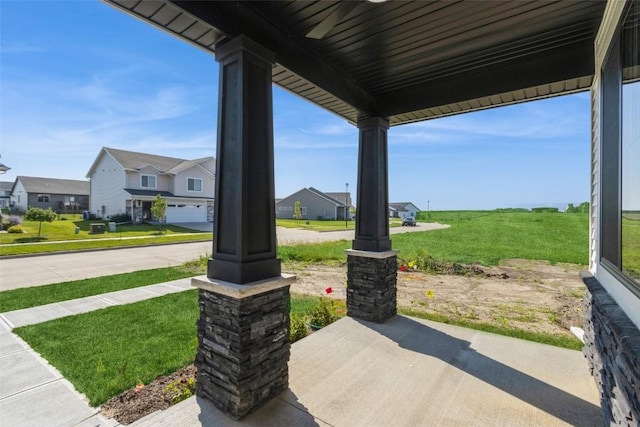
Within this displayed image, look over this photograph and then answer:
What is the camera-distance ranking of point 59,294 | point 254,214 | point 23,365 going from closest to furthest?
1. point 254,214
2. point 23,365
3. point 59,294

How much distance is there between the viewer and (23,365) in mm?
3562

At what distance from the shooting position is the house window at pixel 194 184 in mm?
27188

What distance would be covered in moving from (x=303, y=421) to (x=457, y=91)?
4433 mm

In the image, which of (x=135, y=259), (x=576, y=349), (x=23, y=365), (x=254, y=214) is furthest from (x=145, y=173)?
(x=576, y=349)

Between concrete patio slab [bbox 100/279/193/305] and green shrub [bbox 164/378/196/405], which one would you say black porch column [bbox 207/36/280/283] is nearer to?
green shrub [bbox 164/378/196/405]

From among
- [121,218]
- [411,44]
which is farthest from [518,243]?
[121,218]

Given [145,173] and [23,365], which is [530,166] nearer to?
[23,365]

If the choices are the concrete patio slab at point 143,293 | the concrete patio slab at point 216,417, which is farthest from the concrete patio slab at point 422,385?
the concrete patio slab at point 143,293

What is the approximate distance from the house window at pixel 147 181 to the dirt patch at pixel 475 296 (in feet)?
67.3

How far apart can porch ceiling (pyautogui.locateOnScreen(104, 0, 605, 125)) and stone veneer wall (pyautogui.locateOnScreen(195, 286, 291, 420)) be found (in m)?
2.44

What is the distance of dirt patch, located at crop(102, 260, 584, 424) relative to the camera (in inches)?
118

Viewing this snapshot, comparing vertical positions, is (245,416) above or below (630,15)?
below

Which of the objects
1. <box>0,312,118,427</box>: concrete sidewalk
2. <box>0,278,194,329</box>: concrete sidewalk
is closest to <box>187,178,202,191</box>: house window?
<box>0,278,194,329</box>: concrete sidewalk

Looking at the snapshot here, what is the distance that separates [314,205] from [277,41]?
137 feet
